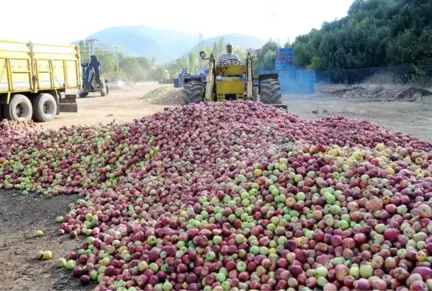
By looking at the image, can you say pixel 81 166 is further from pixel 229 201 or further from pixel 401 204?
pixel 401 204

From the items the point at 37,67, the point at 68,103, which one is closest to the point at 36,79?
the point at 37,67

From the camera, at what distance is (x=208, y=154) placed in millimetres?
6672

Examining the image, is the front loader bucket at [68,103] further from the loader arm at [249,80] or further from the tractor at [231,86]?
the loader arm at [249,80]

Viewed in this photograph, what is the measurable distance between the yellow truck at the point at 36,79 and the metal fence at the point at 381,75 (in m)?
21.1

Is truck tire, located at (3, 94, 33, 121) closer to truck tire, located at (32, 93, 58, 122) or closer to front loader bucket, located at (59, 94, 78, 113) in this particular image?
truck tire, located at (32, 93, 58, 122)

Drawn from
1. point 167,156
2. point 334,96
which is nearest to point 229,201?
point 167,156

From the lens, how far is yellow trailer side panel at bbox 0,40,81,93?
48.6 ft

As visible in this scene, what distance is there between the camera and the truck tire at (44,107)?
660 inches

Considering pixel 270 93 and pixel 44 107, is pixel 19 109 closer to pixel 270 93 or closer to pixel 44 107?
pixel 44 107

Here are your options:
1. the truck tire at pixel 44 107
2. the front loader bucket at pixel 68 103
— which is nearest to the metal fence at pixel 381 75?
the front loader bucket at pixel 68 103

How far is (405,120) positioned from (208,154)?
456 inches

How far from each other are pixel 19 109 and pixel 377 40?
2936 centimetres

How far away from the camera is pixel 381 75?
106 feet

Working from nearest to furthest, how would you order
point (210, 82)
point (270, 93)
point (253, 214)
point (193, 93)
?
1. point (253, 214)
2. point (210, 82)
3. point (270, 93)
4. point (193, 93)
